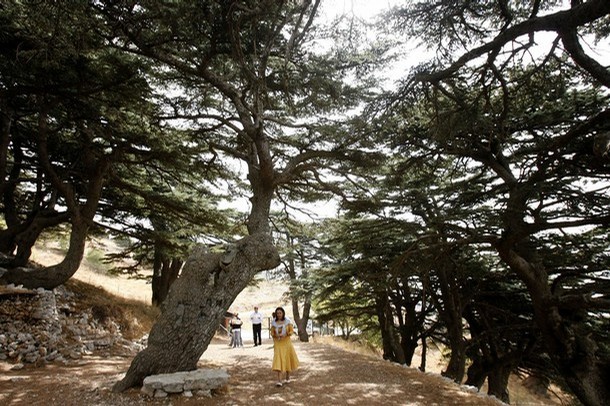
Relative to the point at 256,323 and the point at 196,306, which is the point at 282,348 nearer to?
the point at 196,306

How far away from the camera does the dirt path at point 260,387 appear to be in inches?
193

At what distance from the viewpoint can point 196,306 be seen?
18.9ft

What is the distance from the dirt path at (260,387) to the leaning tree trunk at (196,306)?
1.81ft

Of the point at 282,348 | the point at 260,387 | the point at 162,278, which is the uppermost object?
the point at 162,278

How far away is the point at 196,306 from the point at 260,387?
215 centimetres

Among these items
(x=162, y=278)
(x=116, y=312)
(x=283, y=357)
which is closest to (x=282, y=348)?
(x=283, y=357)

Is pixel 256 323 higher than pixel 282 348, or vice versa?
pixel 256 323

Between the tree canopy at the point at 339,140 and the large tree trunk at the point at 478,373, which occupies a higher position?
the tree canopy at the point at 339,140

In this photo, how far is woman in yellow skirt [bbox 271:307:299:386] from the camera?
21.6 ft

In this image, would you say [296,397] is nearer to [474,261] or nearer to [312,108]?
[312,108]

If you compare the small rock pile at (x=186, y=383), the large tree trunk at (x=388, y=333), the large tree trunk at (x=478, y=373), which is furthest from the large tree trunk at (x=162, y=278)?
the large tree trunk at (x=478, y=373)

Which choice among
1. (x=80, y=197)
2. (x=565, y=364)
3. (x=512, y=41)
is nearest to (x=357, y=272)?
(x=565, y=364)

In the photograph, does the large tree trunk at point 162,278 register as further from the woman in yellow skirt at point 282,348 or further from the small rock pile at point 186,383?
the small rock pile at point 186,383

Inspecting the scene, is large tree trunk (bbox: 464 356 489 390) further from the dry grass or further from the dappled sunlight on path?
the dry grass
